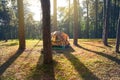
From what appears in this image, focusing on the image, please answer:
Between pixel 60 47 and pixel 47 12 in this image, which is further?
pixel 60 47

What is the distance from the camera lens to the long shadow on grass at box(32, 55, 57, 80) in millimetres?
10703

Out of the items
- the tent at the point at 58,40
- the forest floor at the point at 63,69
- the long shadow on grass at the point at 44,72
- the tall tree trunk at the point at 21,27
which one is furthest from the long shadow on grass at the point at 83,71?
the tent at the point at 58,40

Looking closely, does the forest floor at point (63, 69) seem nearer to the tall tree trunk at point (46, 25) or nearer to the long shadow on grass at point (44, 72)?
the long shadow on grass at point (44, 72)

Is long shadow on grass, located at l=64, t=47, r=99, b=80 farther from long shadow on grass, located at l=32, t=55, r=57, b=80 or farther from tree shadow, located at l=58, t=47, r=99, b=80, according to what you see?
long shadow on grass, located at l=32, t=55, r=57, b=80

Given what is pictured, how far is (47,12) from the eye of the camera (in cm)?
1266

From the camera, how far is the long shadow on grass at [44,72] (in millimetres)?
10703

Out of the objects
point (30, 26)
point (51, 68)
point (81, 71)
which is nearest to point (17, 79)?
point (51, 68)

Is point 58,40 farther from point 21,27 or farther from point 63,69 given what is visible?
point 63,69

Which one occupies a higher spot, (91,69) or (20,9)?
(20,9)

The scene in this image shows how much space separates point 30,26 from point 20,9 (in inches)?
2026

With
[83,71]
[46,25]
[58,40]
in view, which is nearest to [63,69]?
[83,71]

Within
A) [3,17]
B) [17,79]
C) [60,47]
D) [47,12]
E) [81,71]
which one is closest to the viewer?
[17,79]

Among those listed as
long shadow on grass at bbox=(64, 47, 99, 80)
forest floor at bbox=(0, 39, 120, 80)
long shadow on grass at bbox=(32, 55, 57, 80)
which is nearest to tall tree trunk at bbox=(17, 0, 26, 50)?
forest floor at bbox=(0, 39, 120, 80)

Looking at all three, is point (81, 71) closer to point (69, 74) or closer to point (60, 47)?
point (69, 74)
